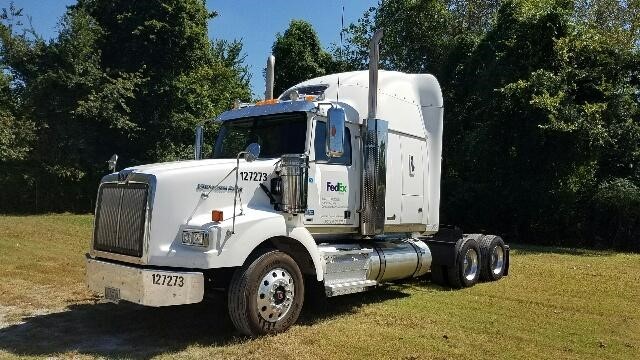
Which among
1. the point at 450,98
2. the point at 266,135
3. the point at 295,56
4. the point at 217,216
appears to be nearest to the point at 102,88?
the point at 295,56

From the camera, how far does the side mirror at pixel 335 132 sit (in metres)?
7.70

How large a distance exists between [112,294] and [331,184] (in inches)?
129

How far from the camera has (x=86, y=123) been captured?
27781 mm

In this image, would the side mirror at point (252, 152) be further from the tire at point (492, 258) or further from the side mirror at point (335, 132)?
the tire at point (492, 258)

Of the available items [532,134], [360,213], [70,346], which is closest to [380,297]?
[360,213]

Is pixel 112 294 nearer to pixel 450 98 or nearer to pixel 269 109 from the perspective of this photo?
pixel 269 109

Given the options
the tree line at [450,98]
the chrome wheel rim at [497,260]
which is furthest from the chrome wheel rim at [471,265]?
the tree line at [450,98]

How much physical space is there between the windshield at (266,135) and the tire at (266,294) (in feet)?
5.52

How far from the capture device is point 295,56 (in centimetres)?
2986

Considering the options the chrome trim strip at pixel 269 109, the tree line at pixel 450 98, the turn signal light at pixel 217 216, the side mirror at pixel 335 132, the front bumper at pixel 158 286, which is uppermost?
the tree line at pixel 450 98

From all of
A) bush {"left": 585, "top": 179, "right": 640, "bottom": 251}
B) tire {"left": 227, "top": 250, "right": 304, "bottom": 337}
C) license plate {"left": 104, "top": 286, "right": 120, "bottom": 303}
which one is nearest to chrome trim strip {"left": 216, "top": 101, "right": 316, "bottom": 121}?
tire {"left": 227, "top": 250, "right": 304, "bottom": 337}

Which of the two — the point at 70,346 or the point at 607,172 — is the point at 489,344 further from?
the point at 607,172

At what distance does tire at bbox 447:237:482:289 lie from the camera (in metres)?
11.1

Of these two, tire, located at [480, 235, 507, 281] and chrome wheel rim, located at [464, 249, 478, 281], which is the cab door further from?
tire, located at [480, 235, 507, 281]
